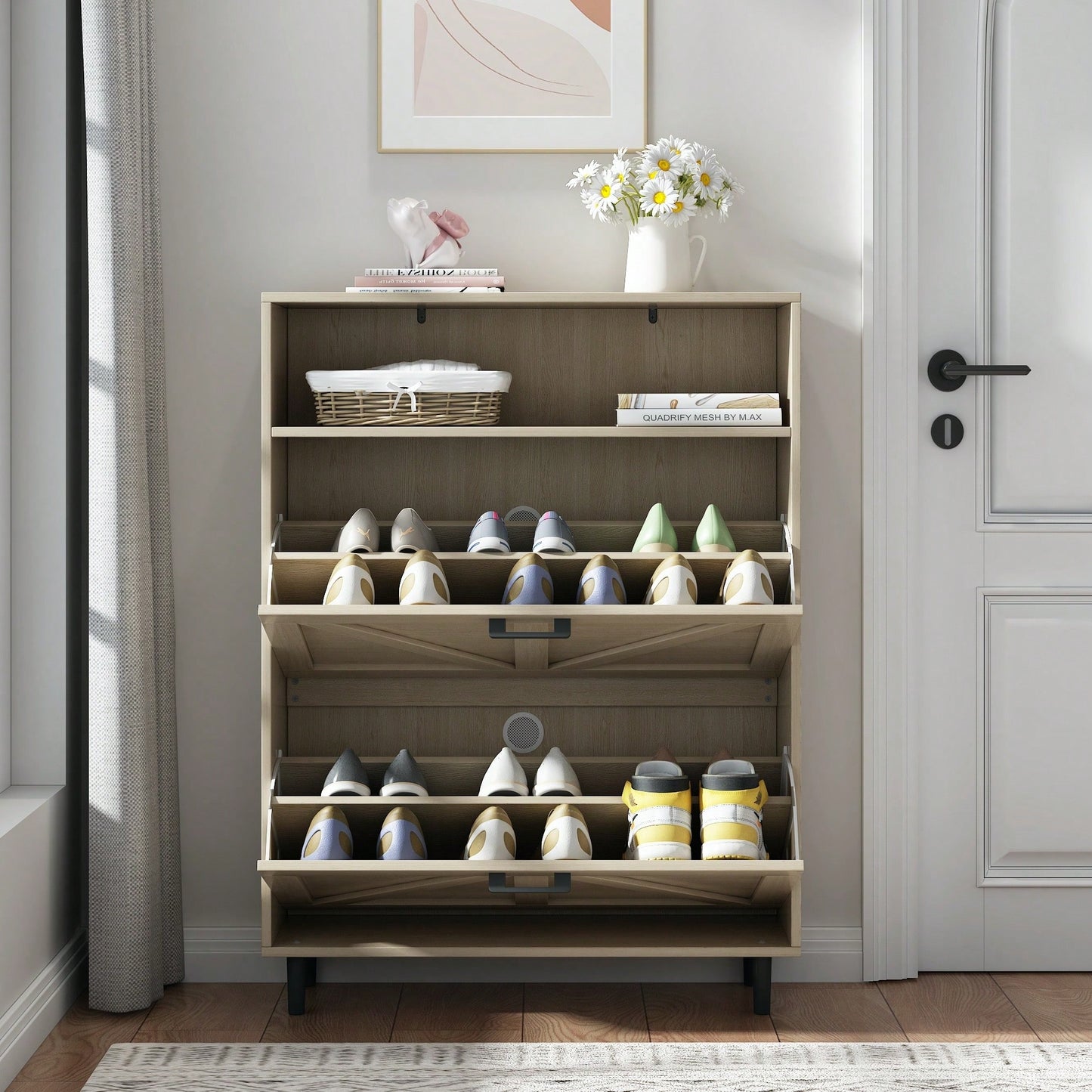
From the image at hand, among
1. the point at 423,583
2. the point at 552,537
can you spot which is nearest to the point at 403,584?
the point at 423,583

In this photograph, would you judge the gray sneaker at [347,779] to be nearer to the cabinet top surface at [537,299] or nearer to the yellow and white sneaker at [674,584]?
the yellow and white sneaker at [674,584]

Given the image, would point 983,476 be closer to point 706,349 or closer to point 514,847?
point 706,349

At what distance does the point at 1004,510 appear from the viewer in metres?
2.17

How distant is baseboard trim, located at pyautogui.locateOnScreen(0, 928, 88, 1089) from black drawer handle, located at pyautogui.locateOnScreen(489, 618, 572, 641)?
3.28 ft

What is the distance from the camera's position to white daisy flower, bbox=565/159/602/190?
2.01m

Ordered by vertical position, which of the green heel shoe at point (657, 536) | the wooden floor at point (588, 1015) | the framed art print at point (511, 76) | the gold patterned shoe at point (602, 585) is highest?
the framed art print at point (511, 76)

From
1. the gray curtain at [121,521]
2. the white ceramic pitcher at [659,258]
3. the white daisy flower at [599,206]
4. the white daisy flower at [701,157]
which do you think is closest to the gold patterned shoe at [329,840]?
the gray curtain at [121,521]

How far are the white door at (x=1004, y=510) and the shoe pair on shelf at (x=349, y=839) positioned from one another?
1023 millimetres

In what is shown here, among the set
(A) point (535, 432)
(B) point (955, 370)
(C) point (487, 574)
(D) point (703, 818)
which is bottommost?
(D) point (703, 818)

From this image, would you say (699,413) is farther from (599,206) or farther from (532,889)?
(532,889)

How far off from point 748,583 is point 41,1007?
1418 millimetres

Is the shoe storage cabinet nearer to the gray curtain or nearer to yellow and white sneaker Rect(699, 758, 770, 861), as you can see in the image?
yellow and white sneaker Rect(699, 758, 770, 861)

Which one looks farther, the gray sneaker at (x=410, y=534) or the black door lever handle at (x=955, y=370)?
the black door lever handle at (x=955, y=370)

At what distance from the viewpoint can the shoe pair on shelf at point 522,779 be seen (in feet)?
6.32
